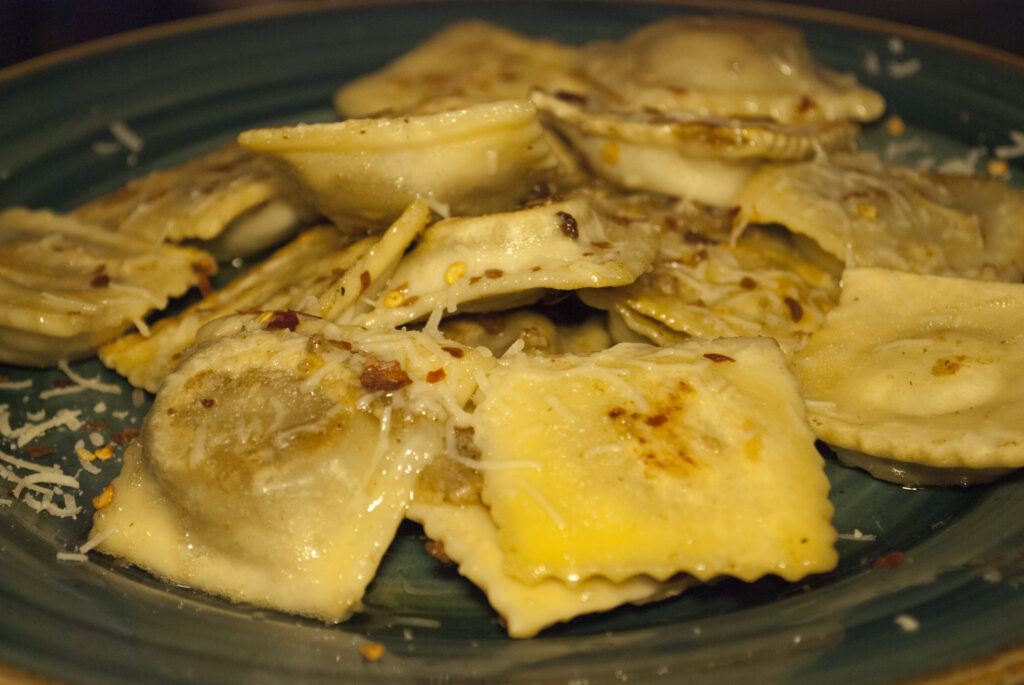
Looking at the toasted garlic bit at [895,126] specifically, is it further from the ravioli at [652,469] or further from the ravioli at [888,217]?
the ravioli at [652,469]

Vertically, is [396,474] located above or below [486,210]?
below

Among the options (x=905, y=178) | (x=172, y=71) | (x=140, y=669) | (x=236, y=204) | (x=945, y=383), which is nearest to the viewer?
(x=140, y=669)

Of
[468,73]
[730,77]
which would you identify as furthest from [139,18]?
[730,77]

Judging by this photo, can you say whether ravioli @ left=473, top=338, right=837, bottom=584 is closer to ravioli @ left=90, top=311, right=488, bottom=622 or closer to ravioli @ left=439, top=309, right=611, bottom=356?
ravioli @ left=90, top=311, right=488, bottom=622

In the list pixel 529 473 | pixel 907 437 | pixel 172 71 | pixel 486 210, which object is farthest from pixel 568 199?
pixel 172 71

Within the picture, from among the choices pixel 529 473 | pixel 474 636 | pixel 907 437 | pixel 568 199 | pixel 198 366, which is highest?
pixel 568 199

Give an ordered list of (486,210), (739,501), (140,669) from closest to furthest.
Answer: (140,669) → (739,501) → (486,210)

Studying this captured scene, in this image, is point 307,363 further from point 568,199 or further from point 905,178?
point 905,178
